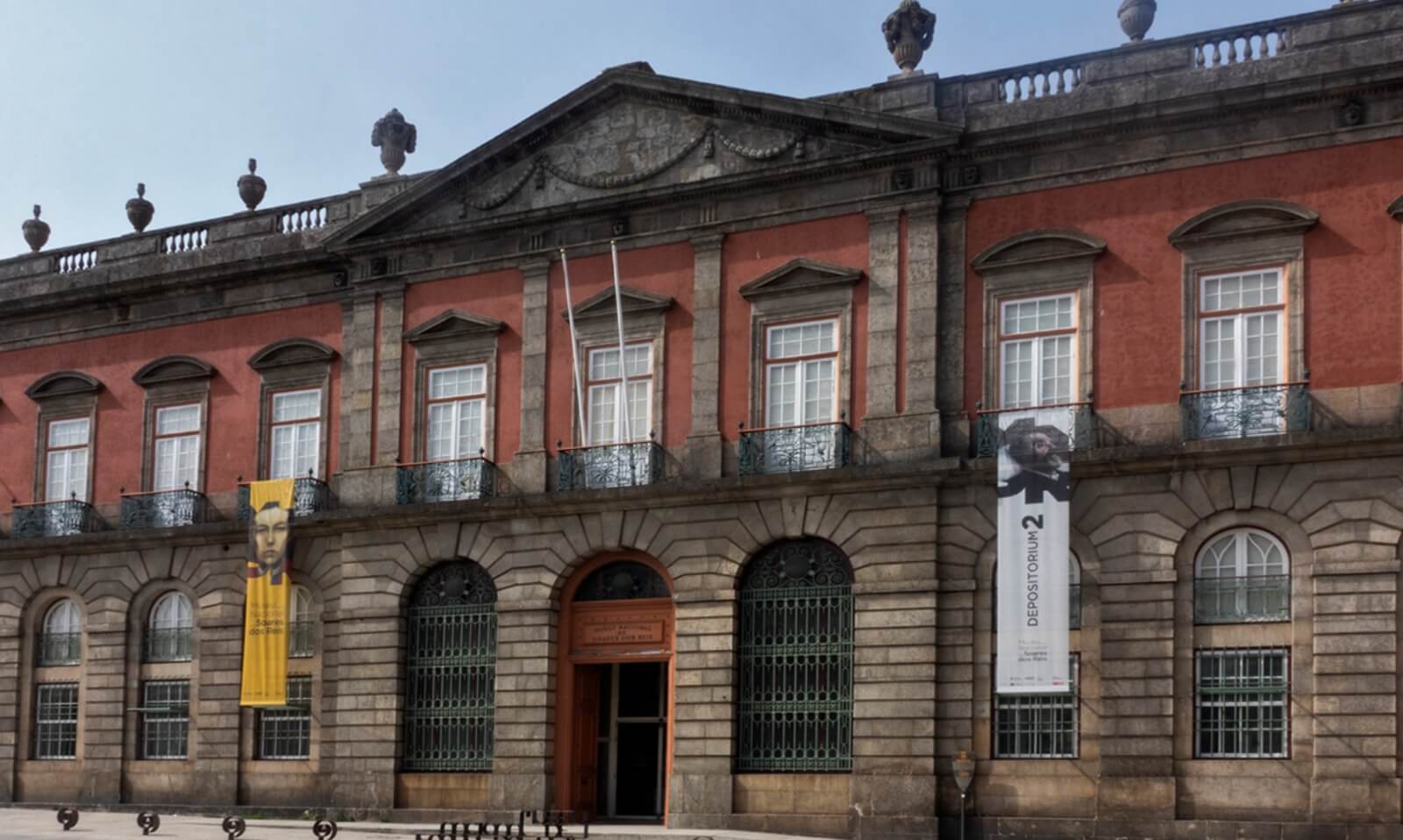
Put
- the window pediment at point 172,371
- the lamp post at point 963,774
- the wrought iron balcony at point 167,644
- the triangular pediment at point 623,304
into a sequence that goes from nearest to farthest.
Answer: the lamp post at point 963,774 < the triangular pediment at point 623,304 < the wrought iron balcony at point 167,644 < the window pediment at point 172,371

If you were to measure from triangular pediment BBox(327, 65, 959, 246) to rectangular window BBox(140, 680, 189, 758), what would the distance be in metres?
8.25

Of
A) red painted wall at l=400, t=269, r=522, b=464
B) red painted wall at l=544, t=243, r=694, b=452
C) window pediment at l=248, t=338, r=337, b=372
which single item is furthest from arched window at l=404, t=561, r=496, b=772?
window pediment at l=248, t=338, r=337, b=372

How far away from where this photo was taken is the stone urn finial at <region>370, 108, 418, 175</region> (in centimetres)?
3144

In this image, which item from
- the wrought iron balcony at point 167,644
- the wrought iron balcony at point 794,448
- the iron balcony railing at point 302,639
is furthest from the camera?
the wrought iron balcony at point 167,644

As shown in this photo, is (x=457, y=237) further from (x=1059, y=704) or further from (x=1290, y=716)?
(x=1290, y=716)

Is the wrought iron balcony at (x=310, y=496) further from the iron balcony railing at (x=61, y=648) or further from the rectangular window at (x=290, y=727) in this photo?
the iron balcony railing at (x=61, y=648)

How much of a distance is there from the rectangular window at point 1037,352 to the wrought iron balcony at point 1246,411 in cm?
169

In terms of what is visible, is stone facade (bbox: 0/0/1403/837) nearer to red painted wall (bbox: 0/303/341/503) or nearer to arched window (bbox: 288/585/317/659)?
red painted wall (bbox: 0/303/341/503)

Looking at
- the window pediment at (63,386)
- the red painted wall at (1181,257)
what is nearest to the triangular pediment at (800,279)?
the red painted wall at (1181,257)

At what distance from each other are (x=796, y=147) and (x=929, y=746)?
8.78 metres

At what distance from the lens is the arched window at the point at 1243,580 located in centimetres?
2353

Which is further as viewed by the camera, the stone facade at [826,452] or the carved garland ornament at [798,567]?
the carved garland ornament at [798,567]

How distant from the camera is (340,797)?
29.4 meters

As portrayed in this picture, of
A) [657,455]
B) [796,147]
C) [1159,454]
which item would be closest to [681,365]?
[657,455]
